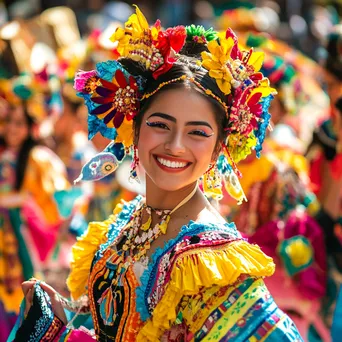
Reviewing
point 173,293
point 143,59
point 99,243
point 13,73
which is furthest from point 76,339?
point 13,73

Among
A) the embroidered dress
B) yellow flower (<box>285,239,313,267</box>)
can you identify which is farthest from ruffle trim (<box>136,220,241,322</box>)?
yellow flower (<box>285,239,313,267</box>)

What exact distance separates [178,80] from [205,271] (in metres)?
0.67

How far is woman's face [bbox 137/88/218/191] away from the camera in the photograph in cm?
296

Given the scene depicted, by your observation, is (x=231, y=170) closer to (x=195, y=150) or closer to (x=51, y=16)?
(x=195, y=150)

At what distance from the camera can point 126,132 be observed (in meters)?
3.28

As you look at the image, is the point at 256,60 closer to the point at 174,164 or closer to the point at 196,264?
the point at 174,164

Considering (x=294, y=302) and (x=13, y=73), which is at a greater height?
(x=13, y=73)

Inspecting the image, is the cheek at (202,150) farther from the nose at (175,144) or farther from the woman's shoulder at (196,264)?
the woman's shoulder at (196,264)

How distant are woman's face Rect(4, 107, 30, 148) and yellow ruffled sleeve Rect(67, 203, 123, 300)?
352 cm

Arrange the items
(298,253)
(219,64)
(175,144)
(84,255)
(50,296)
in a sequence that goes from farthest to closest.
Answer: (298,253) < (84,255) < (50,296) < (219,64) < (175,144)

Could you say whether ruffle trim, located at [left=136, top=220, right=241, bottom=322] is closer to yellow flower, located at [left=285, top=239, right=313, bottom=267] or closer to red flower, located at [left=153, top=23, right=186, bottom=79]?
red flower, located at [left=153, top=23, right=186, bottom=79]

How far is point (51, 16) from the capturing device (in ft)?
42.8

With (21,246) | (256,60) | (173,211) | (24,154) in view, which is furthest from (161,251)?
(24,154)

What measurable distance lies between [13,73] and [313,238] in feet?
14.7
